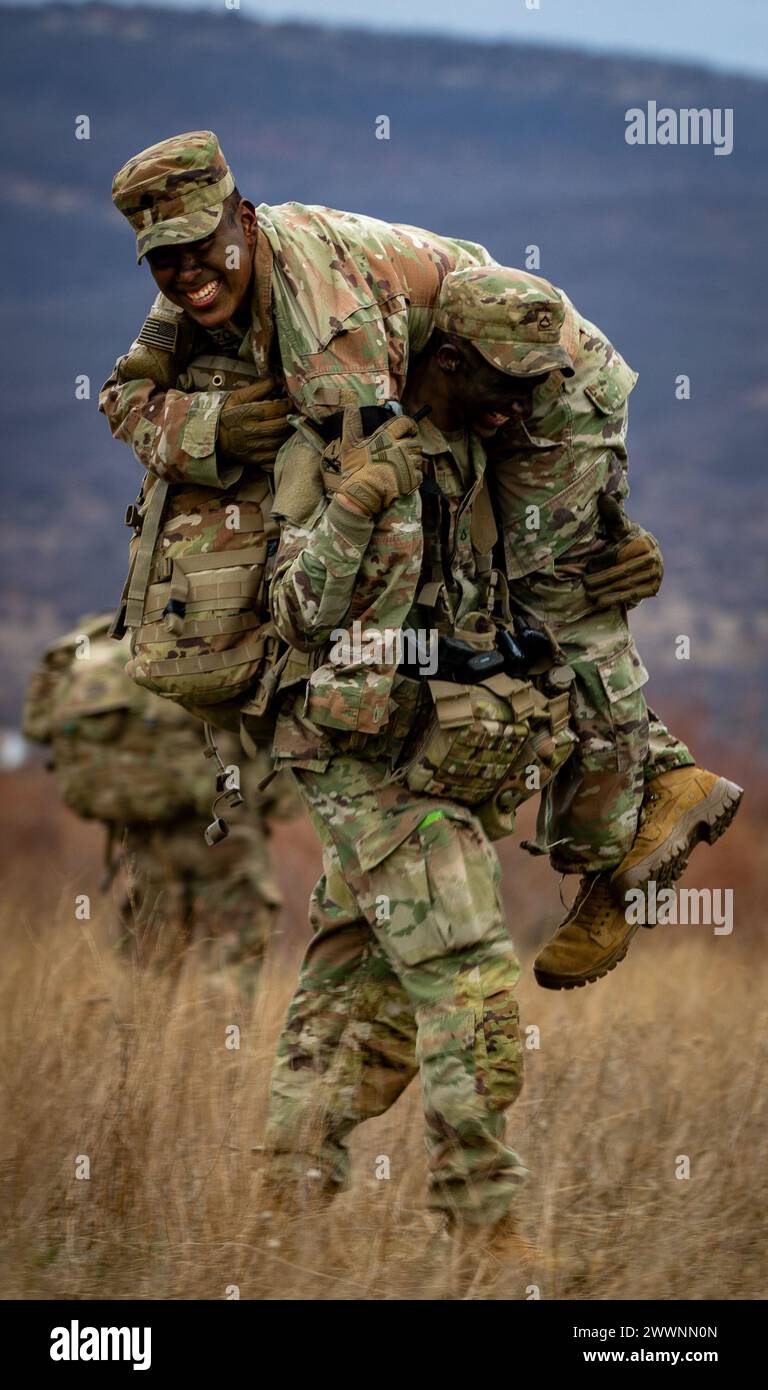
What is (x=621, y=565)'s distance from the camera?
5.49 m

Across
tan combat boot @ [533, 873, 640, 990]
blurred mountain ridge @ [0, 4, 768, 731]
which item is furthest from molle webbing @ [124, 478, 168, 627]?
blurred mountain ridge @ [0, 4, 768, 731]

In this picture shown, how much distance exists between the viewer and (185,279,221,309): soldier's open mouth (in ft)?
16.1

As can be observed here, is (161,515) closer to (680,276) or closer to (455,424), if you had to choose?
(455,424)

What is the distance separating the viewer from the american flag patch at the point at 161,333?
5.23 meters

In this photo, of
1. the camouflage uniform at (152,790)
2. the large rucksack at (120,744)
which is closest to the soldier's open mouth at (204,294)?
the camouflage uniform at (152,790)

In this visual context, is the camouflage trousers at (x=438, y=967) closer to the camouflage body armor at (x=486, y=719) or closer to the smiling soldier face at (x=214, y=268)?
the camouflage body armor at (x=486, y=719)

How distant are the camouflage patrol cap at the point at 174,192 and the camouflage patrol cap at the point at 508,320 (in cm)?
69

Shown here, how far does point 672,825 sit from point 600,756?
349 mm

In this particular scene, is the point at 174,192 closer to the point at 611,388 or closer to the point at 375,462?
the point at 375,462

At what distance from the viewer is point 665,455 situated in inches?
2074

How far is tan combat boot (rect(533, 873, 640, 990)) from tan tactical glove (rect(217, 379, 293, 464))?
1.78 m

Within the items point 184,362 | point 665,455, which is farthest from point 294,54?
point 184,362

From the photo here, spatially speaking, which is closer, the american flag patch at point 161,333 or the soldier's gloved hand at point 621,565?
the american flag patch at point 161,333
